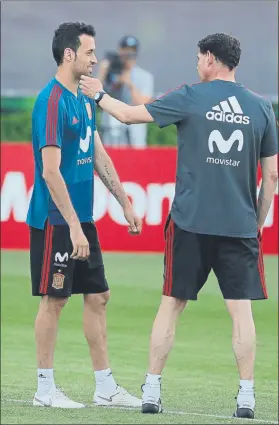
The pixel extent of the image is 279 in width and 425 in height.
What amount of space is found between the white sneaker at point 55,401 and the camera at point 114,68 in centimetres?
1152

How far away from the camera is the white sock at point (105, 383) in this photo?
24.9ft

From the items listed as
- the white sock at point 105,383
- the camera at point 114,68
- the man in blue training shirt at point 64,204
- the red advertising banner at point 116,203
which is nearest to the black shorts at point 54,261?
the man in blue training shirt at point 64,204

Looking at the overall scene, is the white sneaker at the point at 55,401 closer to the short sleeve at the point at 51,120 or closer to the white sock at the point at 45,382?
the white sock at the point at 45,382

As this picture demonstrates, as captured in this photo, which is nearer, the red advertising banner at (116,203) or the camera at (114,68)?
the red advertising banner at (116,203)

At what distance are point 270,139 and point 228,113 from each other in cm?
33

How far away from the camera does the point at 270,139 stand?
23.1ft

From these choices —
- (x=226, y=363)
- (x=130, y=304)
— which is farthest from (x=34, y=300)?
(x=226, y=363)

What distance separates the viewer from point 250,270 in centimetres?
702

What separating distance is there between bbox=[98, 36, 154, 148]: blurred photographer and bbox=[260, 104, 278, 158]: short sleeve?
35.9ft

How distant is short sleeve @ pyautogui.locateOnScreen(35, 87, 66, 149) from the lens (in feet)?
23.2

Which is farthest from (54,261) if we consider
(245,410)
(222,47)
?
(222,47)

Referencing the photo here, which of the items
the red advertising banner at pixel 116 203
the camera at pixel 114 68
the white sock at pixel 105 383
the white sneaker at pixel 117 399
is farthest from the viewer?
the camera at pixel 114 68

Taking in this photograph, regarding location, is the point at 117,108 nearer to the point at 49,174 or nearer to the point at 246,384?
the point at 49,174

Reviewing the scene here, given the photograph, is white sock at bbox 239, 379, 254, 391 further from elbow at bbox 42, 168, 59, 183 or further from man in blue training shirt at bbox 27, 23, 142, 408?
elbow at bbox 42, 168, 59, 183
